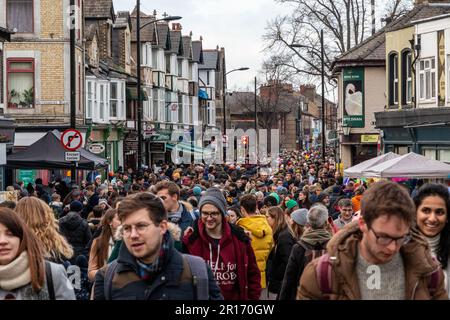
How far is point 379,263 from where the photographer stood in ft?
17.7

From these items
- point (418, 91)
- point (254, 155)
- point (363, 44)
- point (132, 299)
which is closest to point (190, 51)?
point (254, 155)

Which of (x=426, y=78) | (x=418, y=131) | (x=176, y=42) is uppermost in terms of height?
(x=176, y=42)

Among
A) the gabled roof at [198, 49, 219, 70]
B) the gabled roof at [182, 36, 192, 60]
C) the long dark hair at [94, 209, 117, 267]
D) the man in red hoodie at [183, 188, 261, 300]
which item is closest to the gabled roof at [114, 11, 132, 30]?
the gabled roof at [182, 36, 192, 60]

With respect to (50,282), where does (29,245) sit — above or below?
above

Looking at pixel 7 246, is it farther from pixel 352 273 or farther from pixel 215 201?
pixel 215 201

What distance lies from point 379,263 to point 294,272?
3171mm

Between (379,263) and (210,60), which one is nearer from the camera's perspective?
(379,263)

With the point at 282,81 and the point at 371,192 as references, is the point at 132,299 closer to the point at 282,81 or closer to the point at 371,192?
the point at 371,192

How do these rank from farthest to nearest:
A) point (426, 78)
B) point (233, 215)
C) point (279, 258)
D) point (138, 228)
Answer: point (426, 78) → point (233, 215) → point (279, 258) → point (138, 228)

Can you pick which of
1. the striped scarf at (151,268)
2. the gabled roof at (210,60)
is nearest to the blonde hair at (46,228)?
the striped scarf at (151,268)

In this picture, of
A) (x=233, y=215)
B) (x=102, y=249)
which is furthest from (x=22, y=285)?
(x=233, y=215)

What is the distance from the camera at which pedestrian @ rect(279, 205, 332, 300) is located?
827 centimetres

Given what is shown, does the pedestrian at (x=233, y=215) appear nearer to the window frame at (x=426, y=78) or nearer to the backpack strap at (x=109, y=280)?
the backpack strap at (x=109, y=280)

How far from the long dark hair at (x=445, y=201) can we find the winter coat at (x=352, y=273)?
146 cm
